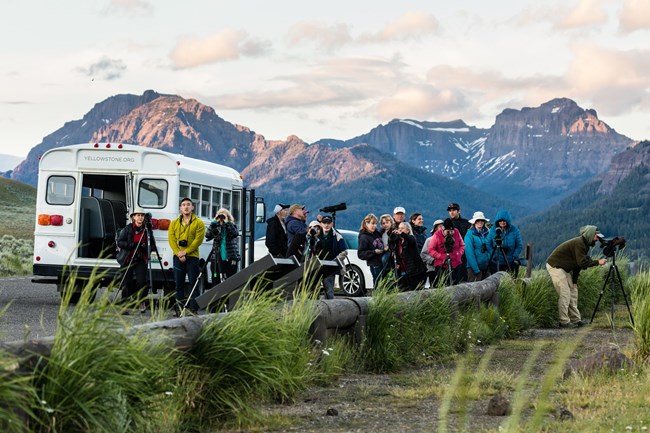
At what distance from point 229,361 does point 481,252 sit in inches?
464

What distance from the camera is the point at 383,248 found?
1648 centimetres

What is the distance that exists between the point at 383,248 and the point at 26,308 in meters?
5.50

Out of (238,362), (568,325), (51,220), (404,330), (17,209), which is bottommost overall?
(568,325)

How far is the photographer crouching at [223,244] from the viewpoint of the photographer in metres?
15.7

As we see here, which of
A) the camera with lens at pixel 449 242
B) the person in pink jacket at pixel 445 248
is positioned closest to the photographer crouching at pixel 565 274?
the person in pink jacket at pixel 445 248

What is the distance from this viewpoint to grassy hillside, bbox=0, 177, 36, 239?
94688mm

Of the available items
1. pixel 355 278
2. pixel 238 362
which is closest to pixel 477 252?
pixel 355 278

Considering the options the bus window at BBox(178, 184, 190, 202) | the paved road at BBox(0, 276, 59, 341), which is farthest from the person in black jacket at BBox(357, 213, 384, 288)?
the paved road at BBox(0, 276, 59, 341)

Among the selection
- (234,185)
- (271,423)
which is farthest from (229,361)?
(234,185)

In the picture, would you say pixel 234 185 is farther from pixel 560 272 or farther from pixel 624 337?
pixel 624 337

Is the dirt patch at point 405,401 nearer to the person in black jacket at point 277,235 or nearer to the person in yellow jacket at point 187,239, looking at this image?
the person in yellow jacket at point 187,239

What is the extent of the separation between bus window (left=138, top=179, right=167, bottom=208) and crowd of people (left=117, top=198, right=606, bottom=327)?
1.55 m

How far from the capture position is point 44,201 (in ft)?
59.6

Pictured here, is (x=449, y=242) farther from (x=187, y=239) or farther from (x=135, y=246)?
(x=135, y=246)
